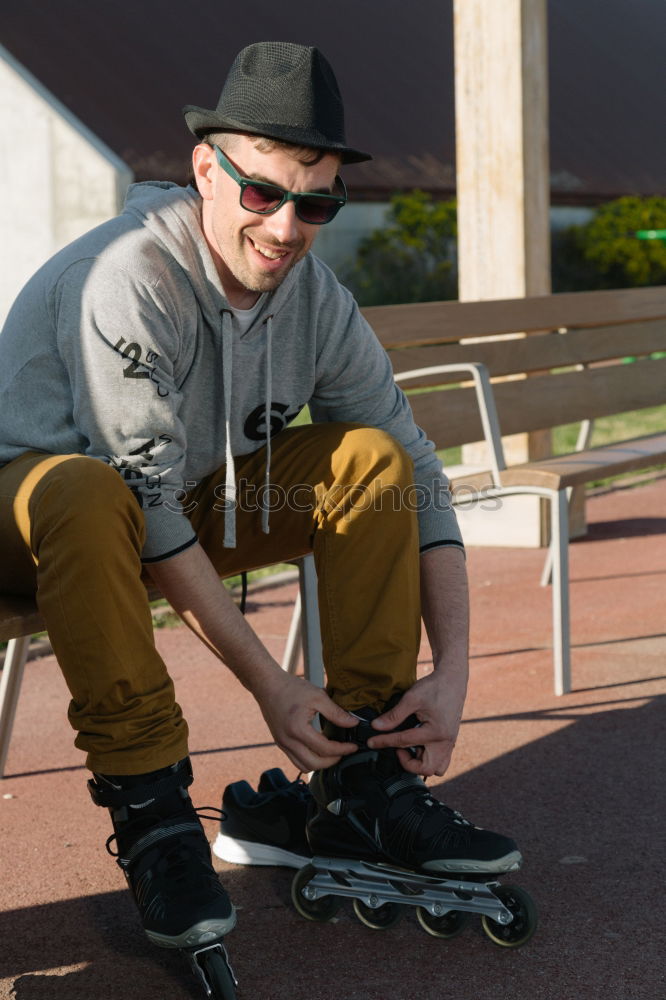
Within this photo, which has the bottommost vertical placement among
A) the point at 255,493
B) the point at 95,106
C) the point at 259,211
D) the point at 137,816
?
the point at 137,816

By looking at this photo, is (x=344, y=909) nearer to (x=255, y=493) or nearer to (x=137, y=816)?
(x=137, y=816)

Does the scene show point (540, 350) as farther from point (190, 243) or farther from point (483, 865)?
point (483, 865)

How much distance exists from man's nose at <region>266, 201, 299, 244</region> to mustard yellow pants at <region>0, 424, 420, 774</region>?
1.39ft

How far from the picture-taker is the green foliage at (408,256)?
20391 mm

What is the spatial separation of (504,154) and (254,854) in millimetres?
4100

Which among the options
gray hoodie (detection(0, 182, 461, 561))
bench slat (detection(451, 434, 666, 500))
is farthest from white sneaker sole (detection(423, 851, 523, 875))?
bench slat (detection(451, 434, 666, 500))

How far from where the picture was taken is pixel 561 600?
4.16 meters

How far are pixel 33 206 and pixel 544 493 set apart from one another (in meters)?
13.7

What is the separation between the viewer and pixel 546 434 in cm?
638

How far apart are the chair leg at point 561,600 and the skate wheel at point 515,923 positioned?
166 centimetres

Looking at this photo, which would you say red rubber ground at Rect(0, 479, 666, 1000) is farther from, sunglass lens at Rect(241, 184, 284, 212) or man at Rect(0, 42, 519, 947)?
sunglass lens at Rect(241, 184, 284, 212)

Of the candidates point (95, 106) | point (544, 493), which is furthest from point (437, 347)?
point (95, 106)

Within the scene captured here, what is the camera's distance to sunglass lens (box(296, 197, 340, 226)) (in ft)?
8.64

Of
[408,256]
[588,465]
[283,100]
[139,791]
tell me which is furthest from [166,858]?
[408,256]
